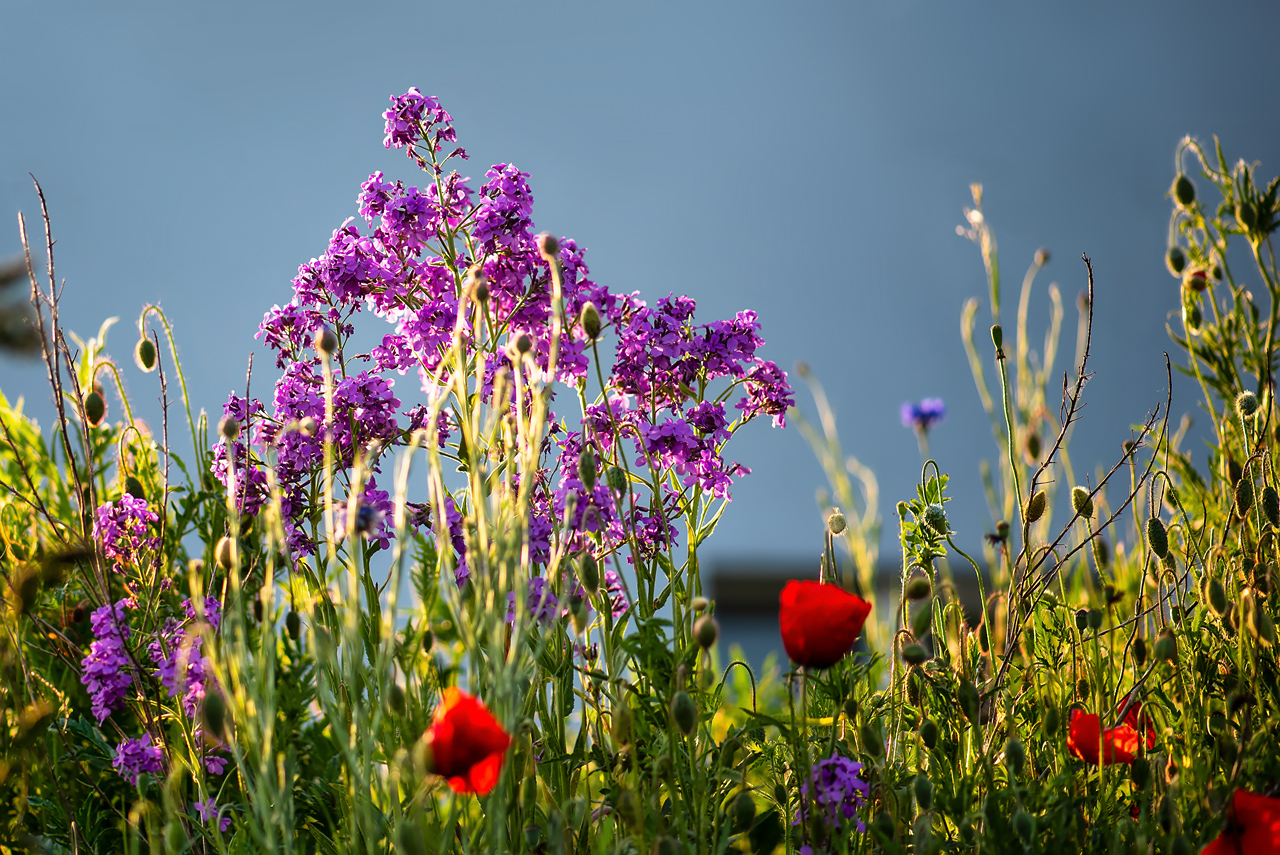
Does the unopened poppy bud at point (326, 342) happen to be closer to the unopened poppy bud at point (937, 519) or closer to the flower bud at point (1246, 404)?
the unopened poppy bud at point (937, 519)

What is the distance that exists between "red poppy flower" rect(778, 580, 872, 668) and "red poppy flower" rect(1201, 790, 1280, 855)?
1.05ft

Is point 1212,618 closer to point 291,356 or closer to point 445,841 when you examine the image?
point 445,841

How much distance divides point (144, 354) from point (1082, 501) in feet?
3.93

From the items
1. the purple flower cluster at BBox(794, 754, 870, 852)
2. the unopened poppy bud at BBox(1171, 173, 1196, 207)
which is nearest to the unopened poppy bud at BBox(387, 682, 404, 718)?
the purple flower cluster at BBox(794, 754, 870, 852)

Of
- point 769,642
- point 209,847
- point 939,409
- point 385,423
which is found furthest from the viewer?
point 769,642

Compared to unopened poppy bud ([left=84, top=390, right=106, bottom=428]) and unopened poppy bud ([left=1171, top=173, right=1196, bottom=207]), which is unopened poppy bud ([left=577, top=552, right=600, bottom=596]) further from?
unopened poppy bud ([left=1171, top=173, right=1196, bottom=207])

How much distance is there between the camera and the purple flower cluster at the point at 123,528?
1.23 metres

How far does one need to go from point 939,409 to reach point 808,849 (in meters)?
1.21

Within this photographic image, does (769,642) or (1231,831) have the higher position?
(769,642)

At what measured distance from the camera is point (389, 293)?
1112 millimetres

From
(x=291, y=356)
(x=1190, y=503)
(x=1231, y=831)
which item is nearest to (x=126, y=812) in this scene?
(x=291, y=356)

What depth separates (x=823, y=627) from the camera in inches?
29.7

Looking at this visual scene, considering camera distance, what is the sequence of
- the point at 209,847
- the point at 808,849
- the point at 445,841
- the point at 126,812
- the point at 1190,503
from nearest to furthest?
the point at 445,841 < the point at 808,849 < the point at 209,847 < the point at 126,812 < the point at 1190,503

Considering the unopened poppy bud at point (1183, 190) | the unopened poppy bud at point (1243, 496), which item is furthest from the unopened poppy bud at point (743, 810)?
the unopened poppy bud at point (1183, 190)
